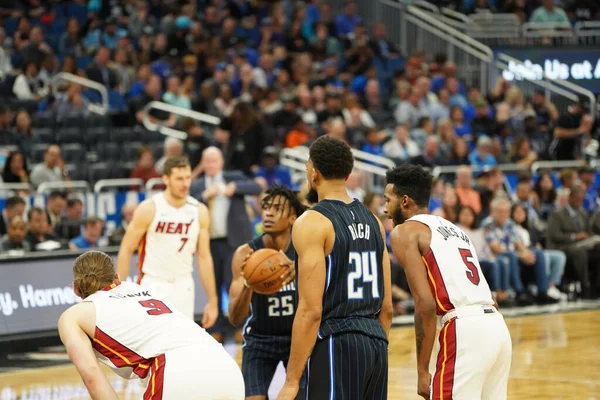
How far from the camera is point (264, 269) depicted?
249 inches

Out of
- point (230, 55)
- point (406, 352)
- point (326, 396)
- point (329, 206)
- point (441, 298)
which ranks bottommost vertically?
point (406, 352)

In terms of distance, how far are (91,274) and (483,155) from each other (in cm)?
1320

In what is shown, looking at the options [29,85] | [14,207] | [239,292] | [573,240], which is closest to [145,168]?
[14,207]

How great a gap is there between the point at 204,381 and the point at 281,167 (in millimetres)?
11087

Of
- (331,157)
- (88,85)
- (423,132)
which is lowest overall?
(423,132)

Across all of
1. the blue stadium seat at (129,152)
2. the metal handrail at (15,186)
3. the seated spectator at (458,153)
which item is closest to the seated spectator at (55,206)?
the metal handrail at (15,186)

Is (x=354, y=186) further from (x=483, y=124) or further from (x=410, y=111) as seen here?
(x=483, y=124)

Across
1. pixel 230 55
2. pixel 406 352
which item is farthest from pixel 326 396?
pixel 230 55

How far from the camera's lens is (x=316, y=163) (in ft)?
16.8

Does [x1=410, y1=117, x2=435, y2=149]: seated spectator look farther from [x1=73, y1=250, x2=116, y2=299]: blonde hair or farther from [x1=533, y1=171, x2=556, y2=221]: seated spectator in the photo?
[x1=73, y1=250, x2=116, y2=299]: blonde hair

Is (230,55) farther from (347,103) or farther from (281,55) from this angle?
(347,103)

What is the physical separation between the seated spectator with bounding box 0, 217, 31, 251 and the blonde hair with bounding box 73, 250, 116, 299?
7469 millimetres

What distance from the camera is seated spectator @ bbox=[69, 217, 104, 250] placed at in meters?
12.4

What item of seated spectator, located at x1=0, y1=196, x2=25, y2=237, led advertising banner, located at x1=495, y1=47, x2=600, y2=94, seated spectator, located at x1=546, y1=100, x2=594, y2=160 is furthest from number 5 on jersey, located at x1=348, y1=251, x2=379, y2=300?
led advertising banner, located at x1=495, y1=47, x2=600, y2=94
